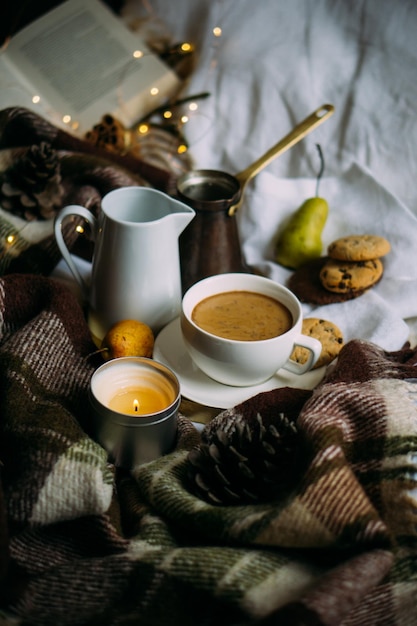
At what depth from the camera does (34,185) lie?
1087mm

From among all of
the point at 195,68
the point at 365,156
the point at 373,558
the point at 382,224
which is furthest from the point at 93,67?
the point at 373,558

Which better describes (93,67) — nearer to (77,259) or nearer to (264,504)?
(77,259)

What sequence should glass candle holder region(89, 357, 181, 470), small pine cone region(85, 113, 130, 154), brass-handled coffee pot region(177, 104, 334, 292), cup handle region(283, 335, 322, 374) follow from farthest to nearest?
small pine cone region(85, 113, 130, 154) → brass-handled coffee pot region(177, 104, 334, 292) → cup handle region(283, 335, 322, 374) → glass candle holder region(89, 357, 181, 470)

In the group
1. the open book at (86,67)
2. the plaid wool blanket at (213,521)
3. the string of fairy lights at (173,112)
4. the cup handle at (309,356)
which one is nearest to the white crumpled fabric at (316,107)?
the string of fairy lights at (173,112)

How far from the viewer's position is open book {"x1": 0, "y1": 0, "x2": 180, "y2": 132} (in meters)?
1.43

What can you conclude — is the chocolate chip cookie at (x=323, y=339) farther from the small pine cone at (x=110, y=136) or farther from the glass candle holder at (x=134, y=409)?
the small pine cone at (x=110, y=136)

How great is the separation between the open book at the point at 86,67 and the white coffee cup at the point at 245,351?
0.69 metres

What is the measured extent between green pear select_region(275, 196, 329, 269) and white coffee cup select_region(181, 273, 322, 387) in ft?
0.89

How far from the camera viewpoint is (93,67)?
1478 millimetres

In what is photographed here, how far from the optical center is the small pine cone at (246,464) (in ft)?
2.27

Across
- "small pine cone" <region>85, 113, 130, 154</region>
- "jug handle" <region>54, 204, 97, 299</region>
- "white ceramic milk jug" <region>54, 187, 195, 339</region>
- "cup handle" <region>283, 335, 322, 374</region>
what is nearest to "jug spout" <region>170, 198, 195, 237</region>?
"white ceramic milk jug" <region>54, 187, 195, 339</region>

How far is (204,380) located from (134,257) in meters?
0.19

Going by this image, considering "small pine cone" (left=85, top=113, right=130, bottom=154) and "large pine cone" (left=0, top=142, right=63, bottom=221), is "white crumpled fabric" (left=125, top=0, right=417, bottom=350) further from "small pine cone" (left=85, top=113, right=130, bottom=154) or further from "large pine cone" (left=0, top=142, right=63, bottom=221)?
"large pine cone" (left=0, top=142, right=63, bottom=221)

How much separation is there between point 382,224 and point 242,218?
0.25m
